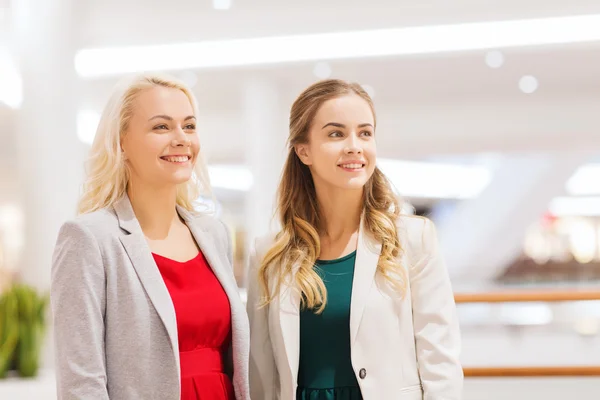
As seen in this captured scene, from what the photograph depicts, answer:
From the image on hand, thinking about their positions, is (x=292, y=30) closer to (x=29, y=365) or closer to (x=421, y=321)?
(x=29, y=365)

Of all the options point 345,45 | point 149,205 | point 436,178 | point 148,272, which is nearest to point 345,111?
point 149,205

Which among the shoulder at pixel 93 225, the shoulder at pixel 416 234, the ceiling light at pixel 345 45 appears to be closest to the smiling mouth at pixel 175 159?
the shoulder at pixel 93 225

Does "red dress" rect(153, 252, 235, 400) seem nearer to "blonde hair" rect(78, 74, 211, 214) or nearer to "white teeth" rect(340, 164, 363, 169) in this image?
"blonde hair" rect(78, 74, 211, 214)

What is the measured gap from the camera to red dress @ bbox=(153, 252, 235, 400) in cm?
207

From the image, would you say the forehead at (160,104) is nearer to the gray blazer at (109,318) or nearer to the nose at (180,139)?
the nose at (180,139)

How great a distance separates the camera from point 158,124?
84.5 inches

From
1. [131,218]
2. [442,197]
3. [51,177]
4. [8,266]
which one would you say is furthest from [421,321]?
[442,197]

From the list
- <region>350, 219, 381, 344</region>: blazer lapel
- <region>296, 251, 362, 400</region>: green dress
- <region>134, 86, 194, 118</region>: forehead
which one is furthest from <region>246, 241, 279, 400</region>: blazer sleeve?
<region>134, 86, 194, 118</region>: forehead

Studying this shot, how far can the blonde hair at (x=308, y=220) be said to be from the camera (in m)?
2.27

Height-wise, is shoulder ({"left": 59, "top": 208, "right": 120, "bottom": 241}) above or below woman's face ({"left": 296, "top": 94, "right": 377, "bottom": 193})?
below

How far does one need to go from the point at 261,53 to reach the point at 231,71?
721mm

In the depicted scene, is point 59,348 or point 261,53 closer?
point 59,348

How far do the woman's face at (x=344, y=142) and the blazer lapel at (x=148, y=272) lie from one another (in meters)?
0.62

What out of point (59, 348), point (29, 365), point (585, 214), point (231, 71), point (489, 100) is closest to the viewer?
point (59, 348)
